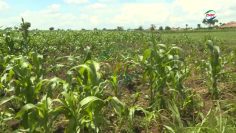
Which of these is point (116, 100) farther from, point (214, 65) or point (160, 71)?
point (214, 65)

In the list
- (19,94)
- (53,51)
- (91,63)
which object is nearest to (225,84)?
(91,63)

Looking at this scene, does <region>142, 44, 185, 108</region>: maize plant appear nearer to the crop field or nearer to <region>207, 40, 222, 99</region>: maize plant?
the crop field

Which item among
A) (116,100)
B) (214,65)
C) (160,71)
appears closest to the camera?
(116,100)

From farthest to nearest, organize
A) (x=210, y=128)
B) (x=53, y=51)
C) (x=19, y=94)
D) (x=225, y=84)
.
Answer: (x=53, y=51) → (x=225, y=84) → (x=19, y=94) → (x=210, y=128)

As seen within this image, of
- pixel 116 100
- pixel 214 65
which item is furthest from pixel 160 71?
pixel 116 100

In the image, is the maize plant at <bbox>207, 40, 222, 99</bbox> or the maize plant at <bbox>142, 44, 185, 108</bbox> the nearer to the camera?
the maize plant at <bbox>142, 44, 185, 108</bbox>

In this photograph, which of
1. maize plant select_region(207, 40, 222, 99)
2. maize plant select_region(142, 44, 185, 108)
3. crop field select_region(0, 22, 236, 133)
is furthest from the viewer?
maize plant select_region(207, 40, 222, 99)

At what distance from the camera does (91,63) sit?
11.6 feet

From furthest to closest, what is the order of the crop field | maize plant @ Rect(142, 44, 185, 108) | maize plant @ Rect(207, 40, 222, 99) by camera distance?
maize plant @ Rect(207, 40, 222, 99), maize plant @ Rect(142, 44, 185, 108), the crop field

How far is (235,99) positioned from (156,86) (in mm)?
977

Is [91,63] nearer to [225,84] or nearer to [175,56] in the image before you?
[175,56]

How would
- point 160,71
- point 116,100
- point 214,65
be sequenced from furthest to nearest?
point 214,65, point 160,71, point 116,100

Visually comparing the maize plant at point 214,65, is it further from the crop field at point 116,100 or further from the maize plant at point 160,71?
the maize plant at point 160,71

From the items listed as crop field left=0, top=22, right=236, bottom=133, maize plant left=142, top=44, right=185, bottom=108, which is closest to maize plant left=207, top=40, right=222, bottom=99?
crop field left=0, top=22, right=236, bottom=133
